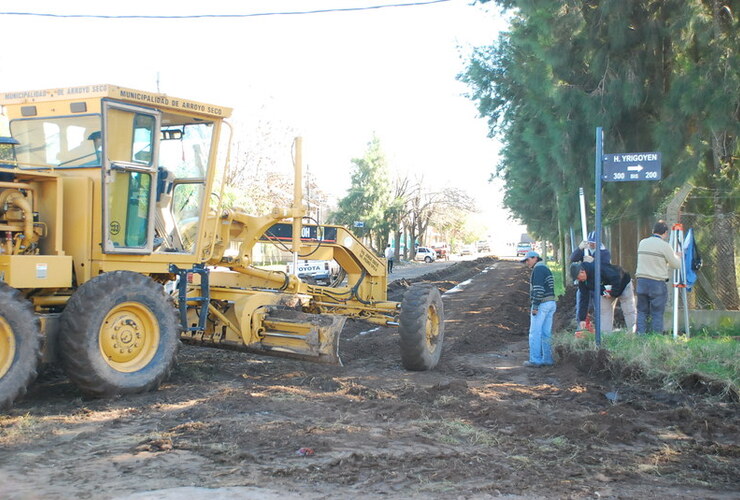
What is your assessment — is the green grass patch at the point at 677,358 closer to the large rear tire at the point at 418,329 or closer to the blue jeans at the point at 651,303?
the blue jeans at the point at 651,303

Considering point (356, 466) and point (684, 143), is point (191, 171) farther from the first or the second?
point (684, 143)

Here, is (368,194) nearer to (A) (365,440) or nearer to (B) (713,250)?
(B) (713,250)

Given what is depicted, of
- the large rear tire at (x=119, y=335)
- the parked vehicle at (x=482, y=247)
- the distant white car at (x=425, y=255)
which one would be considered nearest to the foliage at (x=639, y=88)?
the large rear tire at (x=119, y=335)

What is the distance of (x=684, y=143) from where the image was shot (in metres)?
13.3

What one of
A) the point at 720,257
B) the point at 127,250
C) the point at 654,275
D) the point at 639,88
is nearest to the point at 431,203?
the point at 639,88

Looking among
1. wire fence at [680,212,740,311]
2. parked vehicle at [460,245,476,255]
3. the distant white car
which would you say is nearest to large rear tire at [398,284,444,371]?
wire fence at [680,212,740,311]

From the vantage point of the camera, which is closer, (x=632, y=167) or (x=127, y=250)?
(x=127, y=250)

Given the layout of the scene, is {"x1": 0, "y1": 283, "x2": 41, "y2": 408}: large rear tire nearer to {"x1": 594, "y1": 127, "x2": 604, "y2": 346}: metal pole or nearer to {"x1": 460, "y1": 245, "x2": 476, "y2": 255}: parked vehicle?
{"x1": 594, "y1": 127, "x2": 604, "y2": 346}: metal pole

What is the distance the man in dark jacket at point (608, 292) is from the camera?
11.0 m

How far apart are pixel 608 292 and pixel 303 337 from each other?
4.93 metres

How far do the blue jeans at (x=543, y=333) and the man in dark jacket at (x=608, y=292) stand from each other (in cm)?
72

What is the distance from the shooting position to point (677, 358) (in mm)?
8570

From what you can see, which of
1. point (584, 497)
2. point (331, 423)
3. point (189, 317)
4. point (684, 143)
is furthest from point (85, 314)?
point (684, 143)

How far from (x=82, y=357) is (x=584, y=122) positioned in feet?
36.2
